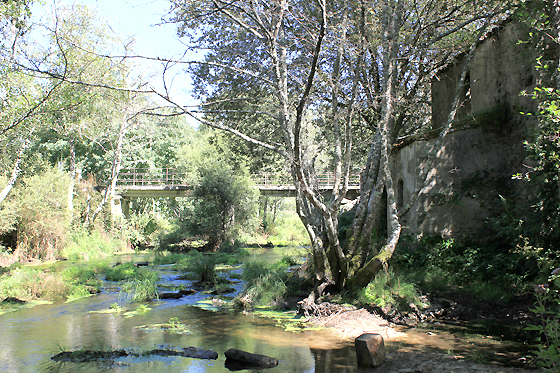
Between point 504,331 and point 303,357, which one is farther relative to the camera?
point 504,331

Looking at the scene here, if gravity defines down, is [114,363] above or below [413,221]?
below

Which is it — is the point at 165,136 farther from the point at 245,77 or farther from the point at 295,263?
the point at 245,77

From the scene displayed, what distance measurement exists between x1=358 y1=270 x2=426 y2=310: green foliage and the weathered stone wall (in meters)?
2.78

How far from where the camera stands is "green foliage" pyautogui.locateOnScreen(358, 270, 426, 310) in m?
9.19

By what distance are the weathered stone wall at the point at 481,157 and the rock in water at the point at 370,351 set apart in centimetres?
593

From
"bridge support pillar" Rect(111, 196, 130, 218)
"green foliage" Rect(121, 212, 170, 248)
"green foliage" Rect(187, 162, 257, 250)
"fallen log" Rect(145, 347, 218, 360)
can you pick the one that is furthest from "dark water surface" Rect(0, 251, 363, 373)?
"bridge support pillar" Rect(111, 196, 130, 218)

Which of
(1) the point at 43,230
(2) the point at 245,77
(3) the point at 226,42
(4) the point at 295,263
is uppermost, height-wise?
(3) the point at 226,42

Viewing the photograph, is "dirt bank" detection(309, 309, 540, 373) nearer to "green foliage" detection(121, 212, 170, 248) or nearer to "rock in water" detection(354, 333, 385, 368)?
"rock in water" detection(354, 333, 385, 368)

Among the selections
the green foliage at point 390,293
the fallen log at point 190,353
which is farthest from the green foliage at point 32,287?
the green foliage at point 390,293

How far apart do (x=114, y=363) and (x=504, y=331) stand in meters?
6.94

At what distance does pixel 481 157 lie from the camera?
11.9 metres

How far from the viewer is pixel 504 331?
7.95m

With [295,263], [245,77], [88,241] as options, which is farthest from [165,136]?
[245,77]

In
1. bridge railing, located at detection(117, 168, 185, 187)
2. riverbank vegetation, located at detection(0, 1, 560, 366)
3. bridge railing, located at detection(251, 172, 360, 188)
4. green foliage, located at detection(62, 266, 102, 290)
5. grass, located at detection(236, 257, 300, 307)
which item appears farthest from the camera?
bridge railing, located at detection(117, 168, 185, 187)
